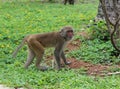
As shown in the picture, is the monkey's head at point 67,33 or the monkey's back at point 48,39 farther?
the monkey's back at point 48,39

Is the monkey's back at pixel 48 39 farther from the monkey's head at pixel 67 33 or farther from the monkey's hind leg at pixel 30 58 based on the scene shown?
the monkey's hind leg at pixel 30 58

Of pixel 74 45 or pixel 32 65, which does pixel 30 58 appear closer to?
pixel 32 65

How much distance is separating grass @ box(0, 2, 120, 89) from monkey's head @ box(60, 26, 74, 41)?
0.78 m

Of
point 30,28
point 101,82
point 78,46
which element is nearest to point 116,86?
point 101,82

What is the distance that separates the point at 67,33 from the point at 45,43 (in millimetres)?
592

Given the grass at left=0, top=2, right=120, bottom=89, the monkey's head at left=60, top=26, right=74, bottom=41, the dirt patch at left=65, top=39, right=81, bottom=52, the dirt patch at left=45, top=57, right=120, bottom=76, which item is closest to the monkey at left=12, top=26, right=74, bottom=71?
the monkey's head at left=60, top=26, right=74, bottom=41

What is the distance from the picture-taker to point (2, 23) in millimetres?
14750

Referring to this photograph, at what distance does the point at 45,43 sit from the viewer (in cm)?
885

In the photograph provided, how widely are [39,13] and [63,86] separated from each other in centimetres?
1128

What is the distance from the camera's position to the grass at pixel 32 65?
275 inches

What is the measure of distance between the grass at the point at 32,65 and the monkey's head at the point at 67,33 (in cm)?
78

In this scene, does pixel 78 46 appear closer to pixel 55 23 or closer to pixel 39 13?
pixel 55 23

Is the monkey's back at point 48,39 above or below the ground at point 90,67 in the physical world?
above

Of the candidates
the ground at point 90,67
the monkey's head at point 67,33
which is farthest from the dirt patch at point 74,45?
the monkey's head at point 67,33
